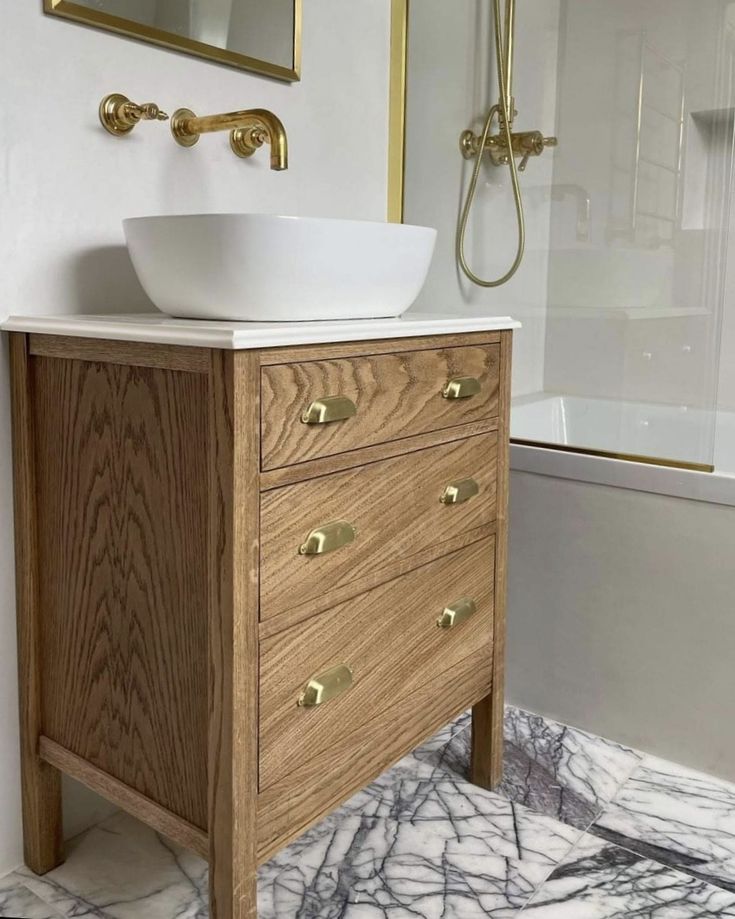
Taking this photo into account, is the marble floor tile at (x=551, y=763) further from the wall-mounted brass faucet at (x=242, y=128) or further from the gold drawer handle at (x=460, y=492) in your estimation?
the wall-mounted brass faucet at (x=242, y=128)

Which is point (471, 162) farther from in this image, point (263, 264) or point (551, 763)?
point (551, 763)

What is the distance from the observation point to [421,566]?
1.46 metres

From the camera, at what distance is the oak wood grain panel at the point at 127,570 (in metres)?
1.19

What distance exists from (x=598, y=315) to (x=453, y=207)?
1.41 feet

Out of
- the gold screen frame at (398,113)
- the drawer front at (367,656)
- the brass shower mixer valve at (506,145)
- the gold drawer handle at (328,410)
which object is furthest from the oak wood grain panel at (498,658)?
the brass shower mixer valve at (506,145)

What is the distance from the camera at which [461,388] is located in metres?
1.50

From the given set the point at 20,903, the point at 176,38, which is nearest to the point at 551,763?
the point at 20,903

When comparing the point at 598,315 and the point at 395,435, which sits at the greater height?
the point at 598,315

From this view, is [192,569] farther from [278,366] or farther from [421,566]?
[421,566]

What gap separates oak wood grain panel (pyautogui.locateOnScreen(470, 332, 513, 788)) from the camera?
1646mm

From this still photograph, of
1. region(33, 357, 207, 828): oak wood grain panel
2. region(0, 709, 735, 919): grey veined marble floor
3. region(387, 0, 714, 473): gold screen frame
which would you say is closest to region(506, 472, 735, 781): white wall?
region(0, 709, 735, 919): grey veined marble floor

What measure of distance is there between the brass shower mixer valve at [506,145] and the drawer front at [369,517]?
85 cm

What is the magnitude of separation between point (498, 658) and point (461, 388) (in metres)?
0.54

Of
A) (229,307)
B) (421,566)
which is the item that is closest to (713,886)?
(421,566)
